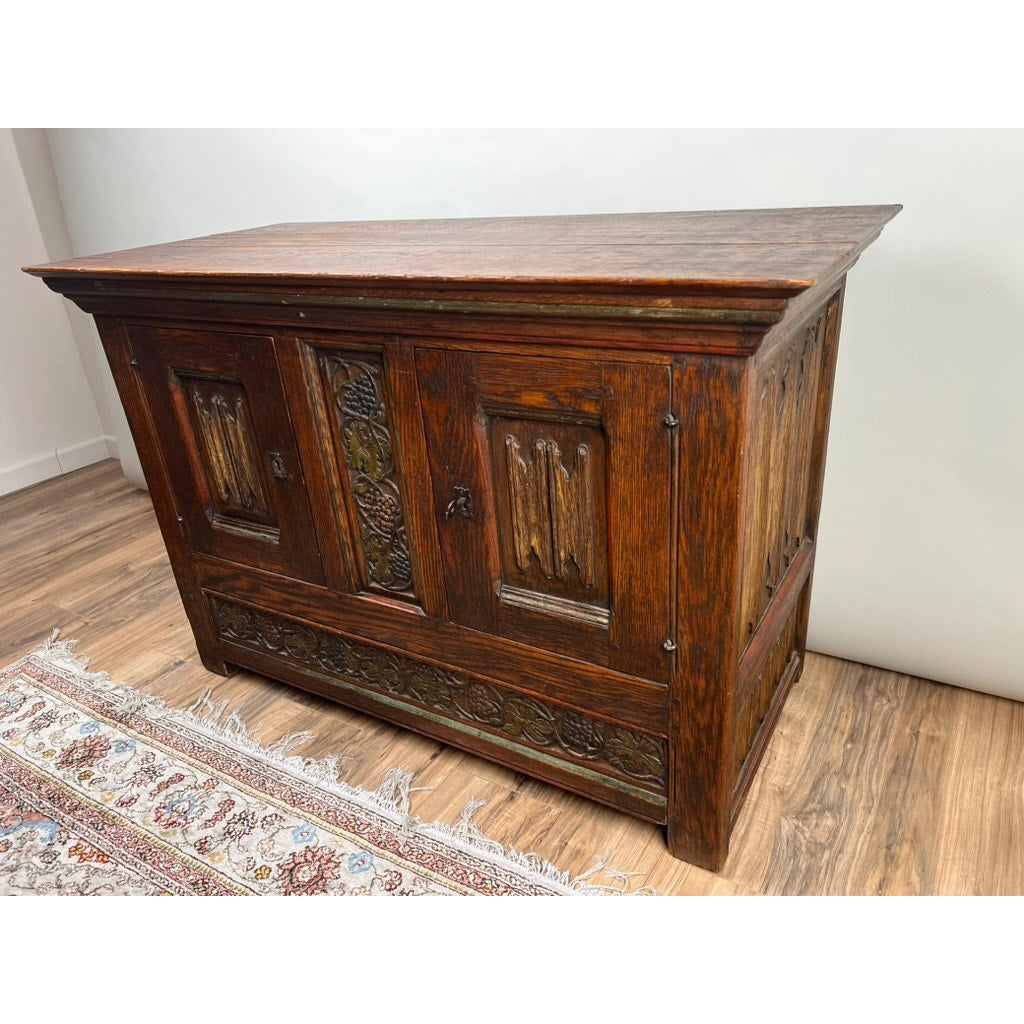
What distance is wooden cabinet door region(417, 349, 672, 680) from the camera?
1129 millimetres

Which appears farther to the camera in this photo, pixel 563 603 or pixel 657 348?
pixel 563 603

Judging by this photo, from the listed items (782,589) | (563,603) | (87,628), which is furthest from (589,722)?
(87,628)

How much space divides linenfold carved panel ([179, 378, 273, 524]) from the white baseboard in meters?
2.01

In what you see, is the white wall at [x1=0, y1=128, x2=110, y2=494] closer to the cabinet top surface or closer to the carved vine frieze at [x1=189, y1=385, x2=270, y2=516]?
the cabinet top surface

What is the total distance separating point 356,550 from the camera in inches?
61.1

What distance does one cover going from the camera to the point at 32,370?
10.5 ft

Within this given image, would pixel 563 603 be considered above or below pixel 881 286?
below

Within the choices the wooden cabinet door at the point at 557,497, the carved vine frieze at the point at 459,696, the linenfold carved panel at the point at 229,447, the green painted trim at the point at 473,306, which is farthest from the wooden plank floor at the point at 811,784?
the green painted trim at the point at 473,306

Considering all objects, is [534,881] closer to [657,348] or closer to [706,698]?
[706,698]

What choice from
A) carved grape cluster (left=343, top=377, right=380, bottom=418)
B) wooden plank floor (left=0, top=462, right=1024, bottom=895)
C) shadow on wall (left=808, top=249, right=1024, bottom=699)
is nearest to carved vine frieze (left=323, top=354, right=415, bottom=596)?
carved grape cluster (left=343, top=377, right=380, bottom=418)

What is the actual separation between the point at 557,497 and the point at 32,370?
283 cm

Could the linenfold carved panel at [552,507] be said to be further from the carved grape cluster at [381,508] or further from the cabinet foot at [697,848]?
the cabinet foot at [697,848]

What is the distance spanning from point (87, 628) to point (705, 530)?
1862 millimetres

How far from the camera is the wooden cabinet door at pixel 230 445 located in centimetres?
148
